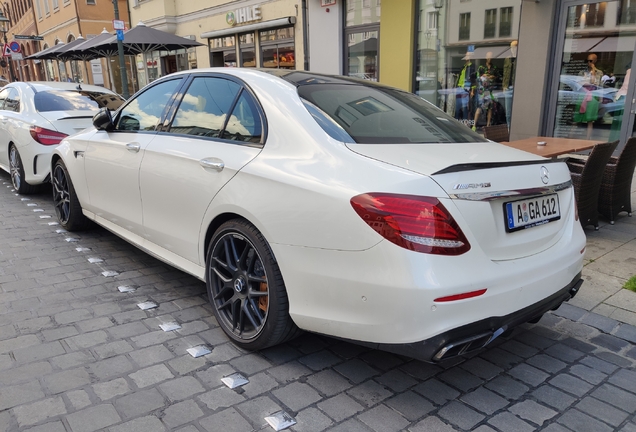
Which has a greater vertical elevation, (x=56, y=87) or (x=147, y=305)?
(x=56, y=87)

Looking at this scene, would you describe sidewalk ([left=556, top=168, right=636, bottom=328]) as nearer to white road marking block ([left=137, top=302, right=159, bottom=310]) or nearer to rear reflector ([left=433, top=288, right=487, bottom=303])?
rear reflector ([left=433, top=288, right=487, bottom=303])

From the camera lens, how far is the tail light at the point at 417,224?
204 cm

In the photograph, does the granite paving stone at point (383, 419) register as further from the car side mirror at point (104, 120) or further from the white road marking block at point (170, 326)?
the car side mirror at point (104, 120)

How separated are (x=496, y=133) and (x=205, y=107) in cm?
410

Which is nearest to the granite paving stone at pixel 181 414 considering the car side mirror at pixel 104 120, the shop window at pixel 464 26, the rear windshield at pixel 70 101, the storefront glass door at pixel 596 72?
the car side mirror at pixel 104 120

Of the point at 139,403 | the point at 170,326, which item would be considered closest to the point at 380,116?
the point at 170,326

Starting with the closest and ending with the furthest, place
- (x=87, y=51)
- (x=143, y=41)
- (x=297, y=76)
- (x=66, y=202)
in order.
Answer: (x=297, y=76) < (x=66, y=202) < (x=143, y=41) < (x=87, y=51)

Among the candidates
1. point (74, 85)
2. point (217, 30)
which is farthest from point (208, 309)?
point (217, 30)

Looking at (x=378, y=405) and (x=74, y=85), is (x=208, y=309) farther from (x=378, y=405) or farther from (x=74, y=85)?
(x=74, y=85)

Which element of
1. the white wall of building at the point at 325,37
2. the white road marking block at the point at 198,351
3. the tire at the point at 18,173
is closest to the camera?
the white road marking block at the point at 198,351

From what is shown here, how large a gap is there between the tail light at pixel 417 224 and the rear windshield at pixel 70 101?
19.1 ft

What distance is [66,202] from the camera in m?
5.13

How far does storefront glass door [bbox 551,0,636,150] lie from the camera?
765cm

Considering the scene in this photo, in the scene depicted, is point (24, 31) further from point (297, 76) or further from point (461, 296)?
point (461, 296)
